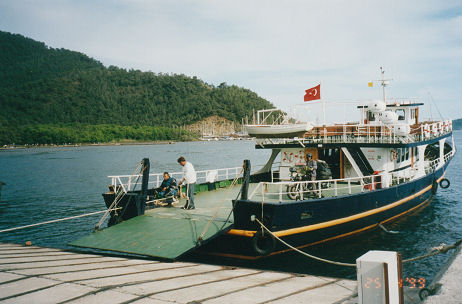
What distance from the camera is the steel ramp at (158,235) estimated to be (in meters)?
9.01

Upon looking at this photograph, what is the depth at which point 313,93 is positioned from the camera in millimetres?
15414

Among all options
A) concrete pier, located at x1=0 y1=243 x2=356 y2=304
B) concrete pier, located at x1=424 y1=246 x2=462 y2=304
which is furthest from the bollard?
concrete pier, located at x1=0 y1=243 x2=356 y2=304

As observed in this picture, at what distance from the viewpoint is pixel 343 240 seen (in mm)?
13125

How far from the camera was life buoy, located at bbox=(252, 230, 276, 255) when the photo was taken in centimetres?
995

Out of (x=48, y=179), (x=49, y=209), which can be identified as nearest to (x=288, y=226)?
(x=49, y=209)

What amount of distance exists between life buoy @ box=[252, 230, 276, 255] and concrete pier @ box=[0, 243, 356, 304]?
5.74ft

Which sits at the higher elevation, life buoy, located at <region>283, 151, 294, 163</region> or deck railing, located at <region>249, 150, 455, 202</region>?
life buoy, located at <region>283, 151, 294, 163</region>

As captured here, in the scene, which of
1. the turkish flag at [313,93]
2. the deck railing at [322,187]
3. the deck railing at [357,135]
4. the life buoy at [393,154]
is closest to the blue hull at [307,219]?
the deck railing at [322,187]

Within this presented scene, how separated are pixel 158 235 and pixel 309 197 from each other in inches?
210

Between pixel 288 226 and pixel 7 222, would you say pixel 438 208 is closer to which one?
pixel 288 226

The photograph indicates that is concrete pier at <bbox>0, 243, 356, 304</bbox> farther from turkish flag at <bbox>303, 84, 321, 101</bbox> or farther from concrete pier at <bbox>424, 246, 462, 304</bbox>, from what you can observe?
turkish flag at <bbox>303, 84, 321, 101</bbox>

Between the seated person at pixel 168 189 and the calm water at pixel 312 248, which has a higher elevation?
the seated person at pixel 168 189

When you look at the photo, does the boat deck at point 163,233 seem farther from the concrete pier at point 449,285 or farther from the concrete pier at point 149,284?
the concrete pier at point 449,285

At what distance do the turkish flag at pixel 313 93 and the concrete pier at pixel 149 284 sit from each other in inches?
369
